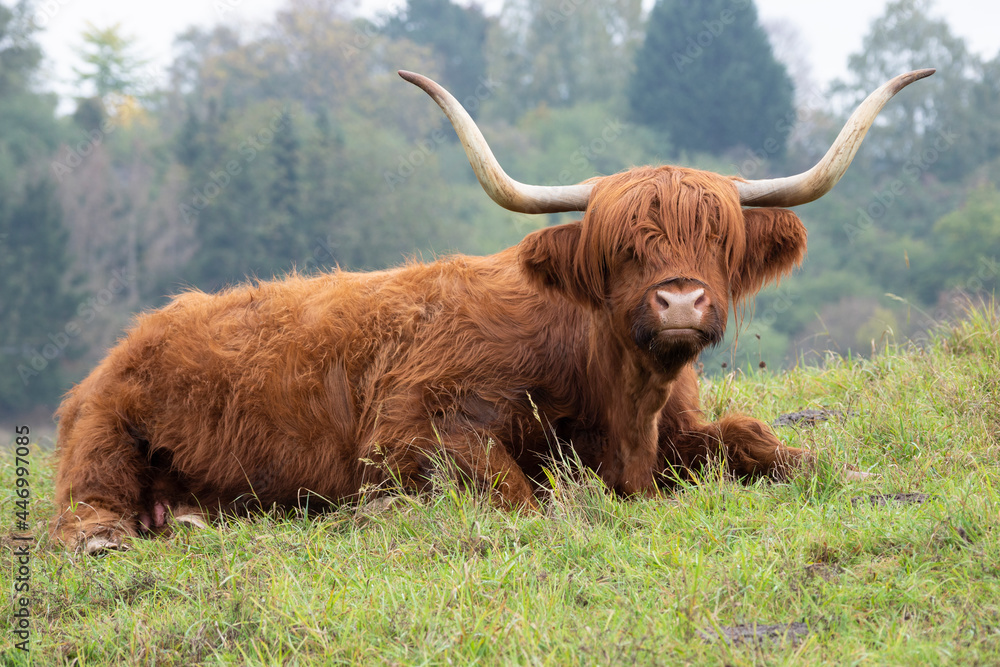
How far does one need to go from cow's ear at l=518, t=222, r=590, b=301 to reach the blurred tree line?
3085 cm

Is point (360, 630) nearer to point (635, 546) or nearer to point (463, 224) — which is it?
point (635, 546)

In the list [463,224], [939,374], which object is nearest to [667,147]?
[463,224]

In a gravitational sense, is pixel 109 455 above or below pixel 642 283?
below

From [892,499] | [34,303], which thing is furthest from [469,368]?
[34,303]

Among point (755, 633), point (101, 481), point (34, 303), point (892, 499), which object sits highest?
point (892, 499)

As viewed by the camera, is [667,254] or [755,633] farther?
[667,254]

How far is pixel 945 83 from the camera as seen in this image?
170 feet

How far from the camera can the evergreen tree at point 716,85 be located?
185ft

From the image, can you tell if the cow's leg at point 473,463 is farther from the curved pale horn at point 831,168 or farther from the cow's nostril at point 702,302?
the curved pale horn at point 831,168

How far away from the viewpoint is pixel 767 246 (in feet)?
11.8

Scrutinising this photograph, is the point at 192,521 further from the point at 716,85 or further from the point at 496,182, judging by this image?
the point at 716,85

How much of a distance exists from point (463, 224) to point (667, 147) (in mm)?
14241

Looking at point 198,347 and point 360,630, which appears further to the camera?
point 198,347

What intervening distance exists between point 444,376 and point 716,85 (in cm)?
5747
